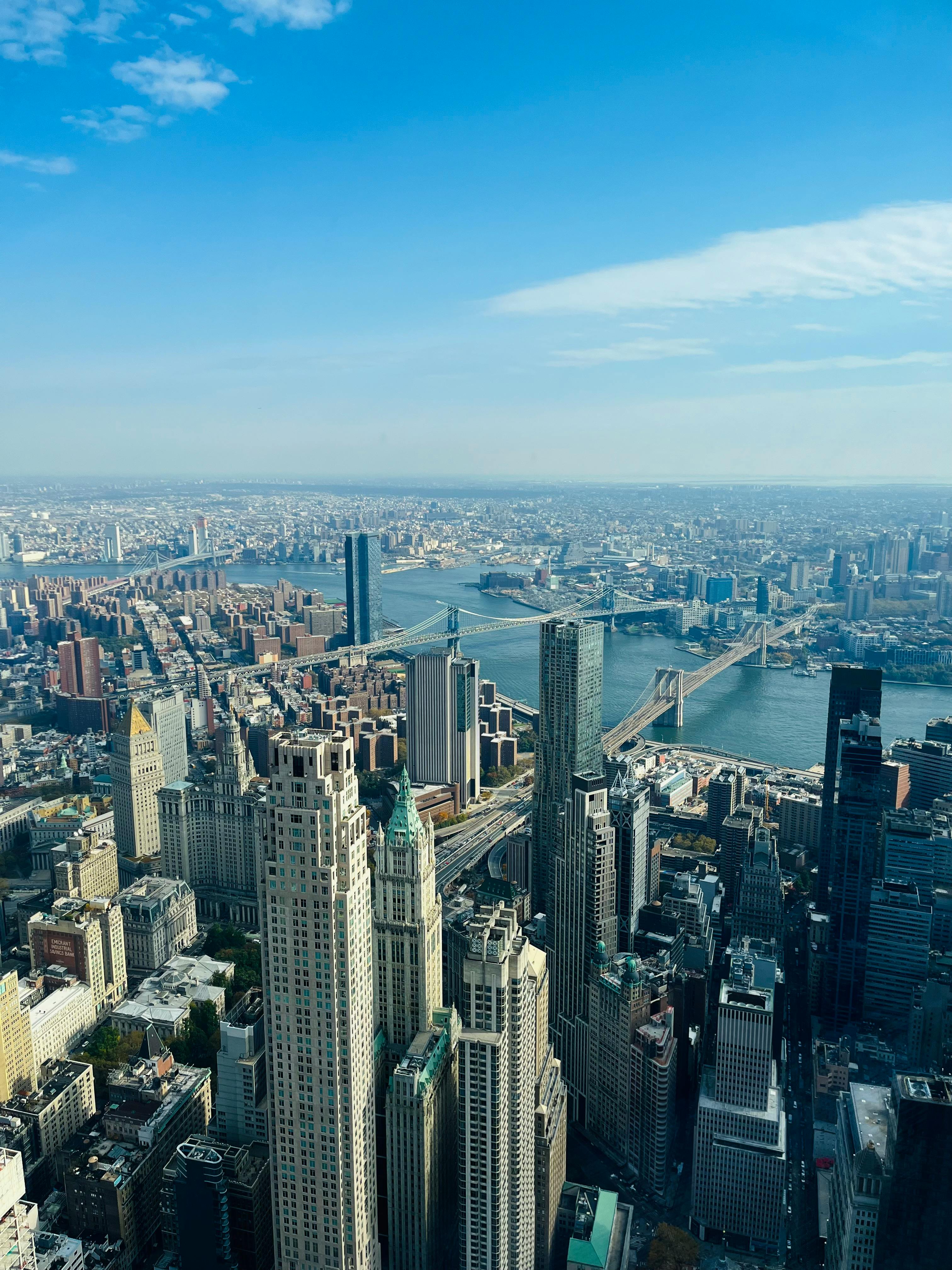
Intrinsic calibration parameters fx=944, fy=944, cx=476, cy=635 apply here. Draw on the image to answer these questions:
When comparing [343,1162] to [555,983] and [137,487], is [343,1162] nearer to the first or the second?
[555,983]

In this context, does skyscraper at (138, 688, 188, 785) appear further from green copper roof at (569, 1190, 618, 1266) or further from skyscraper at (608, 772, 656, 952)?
green copper roof at (569, 1190, 618, 1266)

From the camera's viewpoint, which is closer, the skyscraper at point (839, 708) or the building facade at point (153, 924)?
the building facade at point (153, 924)

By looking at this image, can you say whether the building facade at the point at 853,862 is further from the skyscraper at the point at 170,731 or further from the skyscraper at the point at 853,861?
the skyscraper at the point at 170,731

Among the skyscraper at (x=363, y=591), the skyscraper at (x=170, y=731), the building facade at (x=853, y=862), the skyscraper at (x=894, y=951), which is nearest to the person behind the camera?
the skyscraper at (x=894, y=951)

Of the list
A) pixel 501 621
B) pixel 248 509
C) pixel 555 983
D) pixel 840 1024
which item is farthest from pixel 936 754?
pixel 248 509

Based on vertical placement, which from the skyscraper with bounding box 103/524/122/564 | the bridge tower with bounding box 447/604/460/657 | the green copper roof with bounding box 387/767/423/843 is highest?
the skyscraper with bounding box 103/524/122/564

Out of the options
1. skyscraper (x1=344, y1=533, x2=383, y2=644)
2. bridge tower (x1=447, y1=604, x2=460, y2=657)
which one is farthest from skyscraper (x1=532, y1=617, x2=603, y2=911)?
skyscraper (x1=344, y1=533, x2=383, y2=644)

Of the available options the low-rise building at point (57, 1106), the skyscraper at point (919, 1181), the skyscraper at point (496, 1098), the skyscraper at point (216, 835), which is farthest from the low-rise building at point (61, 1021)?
the skyscraper at point (919, 1181)

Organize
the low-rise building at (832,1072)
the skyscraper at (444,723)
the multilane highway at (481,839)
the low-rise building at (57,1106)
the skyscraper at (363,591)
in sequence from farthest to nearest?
the skyscraper at (363,591) → the skyscraper at (444,723) → the multilane highway at (481,839) → the low-rise building at (832,1072) → the low-rise building at (57,1106)
